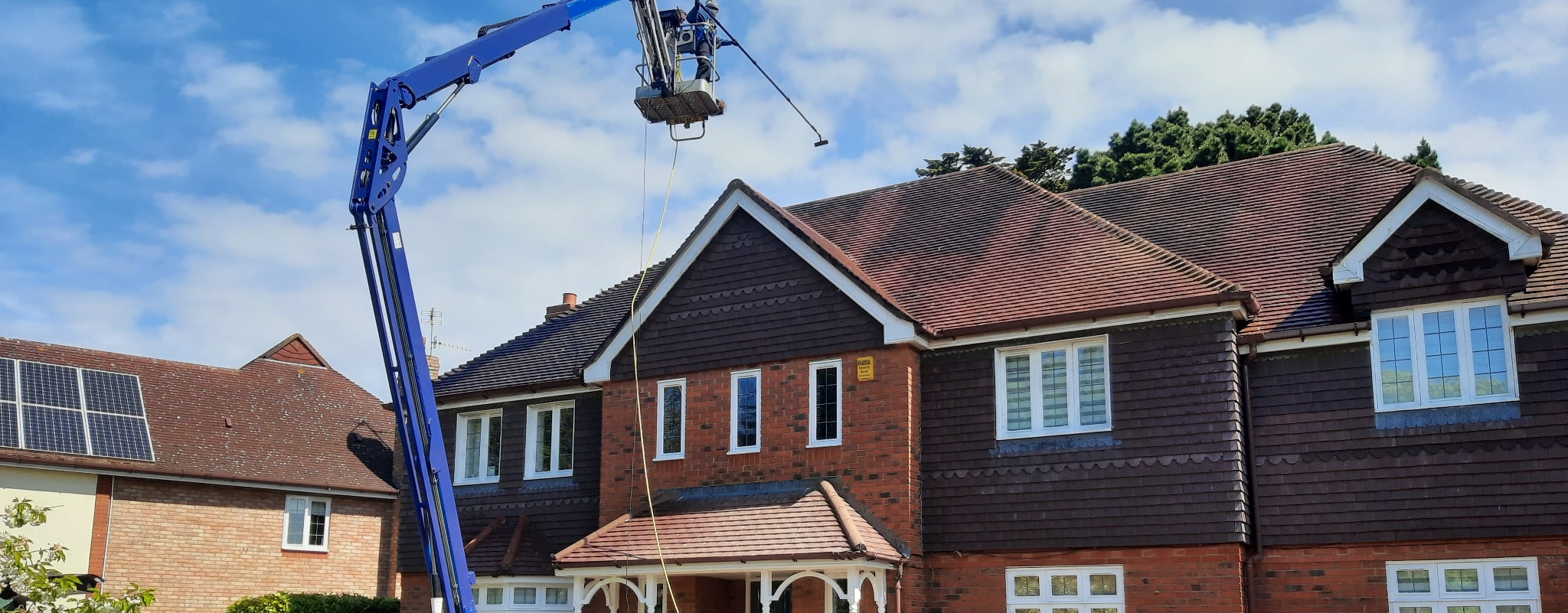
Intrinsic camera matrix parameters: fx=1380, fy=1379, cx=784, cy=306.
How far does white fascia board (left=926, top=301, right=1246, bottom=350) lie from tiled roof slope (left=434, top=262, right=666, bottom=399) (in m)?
5.66

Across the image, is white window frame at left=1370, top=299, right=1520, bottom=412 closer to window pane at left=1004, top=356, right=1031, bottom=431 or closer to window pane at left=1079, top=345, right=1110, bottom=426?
window pane at left=1079, top=345, right=1110, bottom=426

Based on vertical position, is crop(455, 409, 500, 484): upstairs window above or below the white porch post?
above

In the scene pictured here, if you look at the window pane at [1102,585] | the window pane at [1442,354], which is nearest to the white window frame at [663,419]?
the window pane at [1102,585]

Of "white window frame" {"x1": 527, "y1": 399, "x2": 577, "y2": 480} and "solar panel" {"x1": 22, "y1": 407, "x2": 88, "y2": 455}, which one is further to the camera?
"solar panel" {"x1": 22, "y1": 407, "x2": 88, "y2": 455}

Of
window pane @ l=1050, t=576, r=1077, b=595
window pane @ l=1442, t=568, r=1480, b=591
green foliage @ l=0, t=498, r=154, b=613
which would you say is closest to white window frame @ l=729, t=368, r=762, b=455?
window pane @ l=1050, t=576, r=1077, b=595

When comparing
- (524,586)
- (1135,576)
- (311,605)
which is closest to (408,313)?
(524,586)

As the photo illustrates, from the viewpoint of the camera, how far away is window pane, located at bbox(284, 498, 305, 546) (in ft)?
109

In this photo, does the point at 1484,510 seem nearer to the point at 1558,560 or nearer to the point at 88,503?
the point at 1558,560

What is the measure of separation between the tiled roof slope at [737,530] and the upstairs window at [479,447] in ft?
15.3

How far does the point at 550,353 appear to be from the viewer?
26.0 metres

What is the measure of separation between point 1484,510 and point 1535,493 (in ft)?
2.02

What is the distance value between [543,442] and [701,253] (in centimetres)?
501

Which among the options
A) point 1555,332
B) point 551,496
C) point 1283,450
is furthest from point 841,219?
point 1555,332

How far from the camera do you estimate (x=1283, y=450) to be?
1866 centimetres
